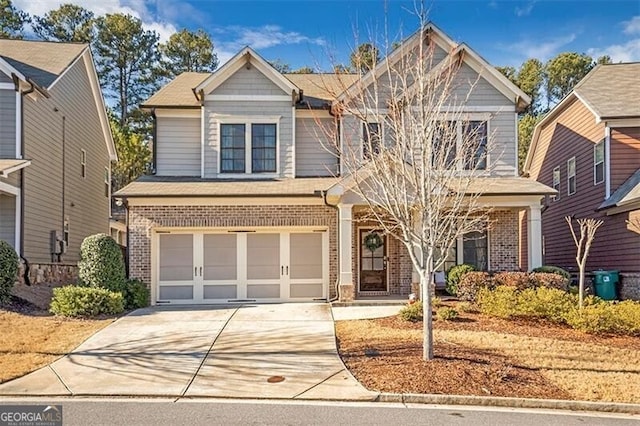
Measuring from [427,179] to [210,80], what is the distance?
31.5 feet

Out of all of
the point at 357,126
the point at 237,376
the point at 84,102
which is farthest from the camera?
the point at 84,102

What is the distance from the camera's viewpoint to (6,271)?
1180 cm

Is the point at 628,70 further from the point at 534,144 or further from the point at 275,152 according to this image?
the point at 275,152

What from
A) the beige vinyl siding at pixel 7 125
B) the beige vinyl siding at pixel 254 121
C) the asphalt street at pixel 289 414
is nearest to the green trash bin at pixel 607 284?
the beige vinyl siding at pixel 254 121

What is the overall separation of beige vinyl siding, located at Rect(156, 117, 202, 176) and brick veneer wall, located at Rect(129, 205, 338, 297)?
2061mm

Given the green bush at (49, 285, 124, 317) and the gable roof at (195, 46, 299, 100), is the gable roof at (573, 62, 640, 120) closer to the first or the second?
the gable roof at (195, 46, 299, 100)

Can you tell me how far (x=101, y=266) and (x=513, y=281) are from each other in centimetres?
984

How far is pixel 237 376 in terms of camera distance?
25.4ft

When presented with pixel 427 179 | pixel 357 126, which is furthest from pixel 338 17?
pixel 357 126

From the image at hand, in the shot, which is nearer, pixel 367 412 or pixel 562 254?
pixel 367 412

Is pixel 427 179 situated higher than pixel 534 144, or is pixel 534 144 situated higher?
pixel 534 144

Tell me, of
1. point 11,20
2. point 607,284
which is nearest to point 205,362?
point 607,284

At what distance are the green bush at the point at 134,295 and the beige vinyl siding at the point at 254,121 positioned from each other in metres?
3.95

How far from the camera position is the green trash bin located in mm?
15461
